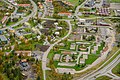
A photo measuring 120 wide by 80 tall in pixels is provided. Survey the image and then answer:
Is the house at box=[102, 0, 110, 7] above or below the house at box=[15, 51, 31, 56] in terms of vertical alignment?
above

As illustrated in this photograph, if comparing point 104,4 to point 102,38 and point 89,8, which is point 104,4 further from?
point 102,38

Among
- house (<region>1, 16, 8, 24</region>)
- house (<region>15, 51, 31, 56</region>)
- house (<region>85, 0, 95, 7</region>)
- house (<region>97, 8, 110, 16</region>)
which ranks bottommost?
house (<region>15, 51, 31, 56</region>)

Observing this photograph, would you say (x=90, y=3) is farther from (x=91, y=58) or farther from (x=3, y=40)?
(x=3, y=40)

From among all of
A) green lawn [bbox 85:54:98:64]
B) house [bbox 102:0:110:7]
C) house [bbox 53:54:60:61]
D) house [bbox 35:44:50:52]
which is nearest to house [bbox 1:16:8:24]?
house [bbox 35:44:50:52]

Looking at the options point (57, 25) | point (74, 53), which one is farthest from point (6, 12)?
point (74, 53)

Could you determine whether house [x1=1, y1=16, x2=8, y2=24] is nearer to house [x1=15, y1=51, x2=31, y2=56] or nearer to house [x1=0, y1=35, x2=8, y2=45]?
house [x1=0, y1=35, x2=8, y2=45]

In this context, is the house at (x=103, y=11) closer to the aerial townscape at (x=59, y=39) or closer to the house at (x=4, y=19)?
the aerial townscape at (x=59, y=39)

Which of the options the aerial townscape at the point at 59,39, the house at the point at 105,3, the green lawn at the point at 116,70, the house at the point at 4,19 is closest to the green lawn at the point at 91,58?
the aerial townscape at the point at 59,39

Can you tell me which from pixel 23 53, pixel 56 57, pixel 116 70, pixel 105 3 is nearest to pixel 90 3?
pixel 105 3
